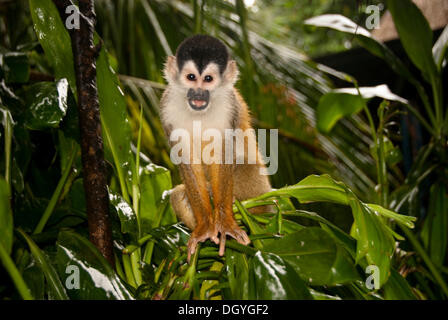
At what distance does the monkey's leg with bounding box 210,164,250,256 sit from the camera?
882 mm

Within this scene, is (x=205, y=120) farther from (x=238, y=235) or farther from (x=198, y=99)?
(x=238, y=235)

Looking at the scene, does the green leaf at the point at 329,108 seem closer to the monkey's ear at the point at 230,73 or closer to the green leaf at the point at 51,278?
the monkey's ear at the point at 230,73

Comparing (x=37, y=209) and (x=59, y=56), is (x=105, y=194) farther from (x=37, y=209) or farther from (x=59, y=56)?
(x=37, y=209)

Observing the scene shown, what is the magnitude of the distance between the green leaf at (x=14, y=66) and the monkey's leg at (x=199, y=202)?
2.13 ft

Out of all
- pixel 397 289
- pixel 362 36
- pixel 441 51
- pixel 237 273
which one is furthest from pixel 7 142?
pixel 441 51

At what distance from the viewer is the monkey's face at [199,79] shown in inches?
34.2

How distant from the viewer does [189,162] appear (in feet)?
3.30

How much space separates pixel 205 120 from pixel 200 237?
0.27 m

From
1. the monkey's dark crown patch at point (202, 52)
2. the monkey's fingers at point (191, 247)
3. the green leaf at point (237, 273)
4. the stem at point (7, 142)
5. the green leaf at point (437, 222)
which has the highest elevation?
the monkey's dark crown patch at point (202, 52)

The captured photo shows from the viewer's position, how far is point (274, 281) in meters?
0.69

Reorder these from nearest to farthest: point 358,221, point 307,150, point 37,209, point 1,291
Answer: point 358,221 → point 1,291 → point 37,209 → point 307,150

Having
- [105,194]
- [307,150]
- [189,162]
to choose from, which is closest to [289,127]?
[307,150]

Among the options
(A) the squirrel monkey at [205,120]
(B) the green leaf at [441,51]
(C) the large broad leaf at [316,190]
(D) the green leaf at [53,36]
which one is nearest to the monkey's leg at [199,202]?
(A) the squirrel monkey at [205,120]

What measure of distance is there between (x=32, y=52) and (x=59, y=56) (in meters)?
0.71
